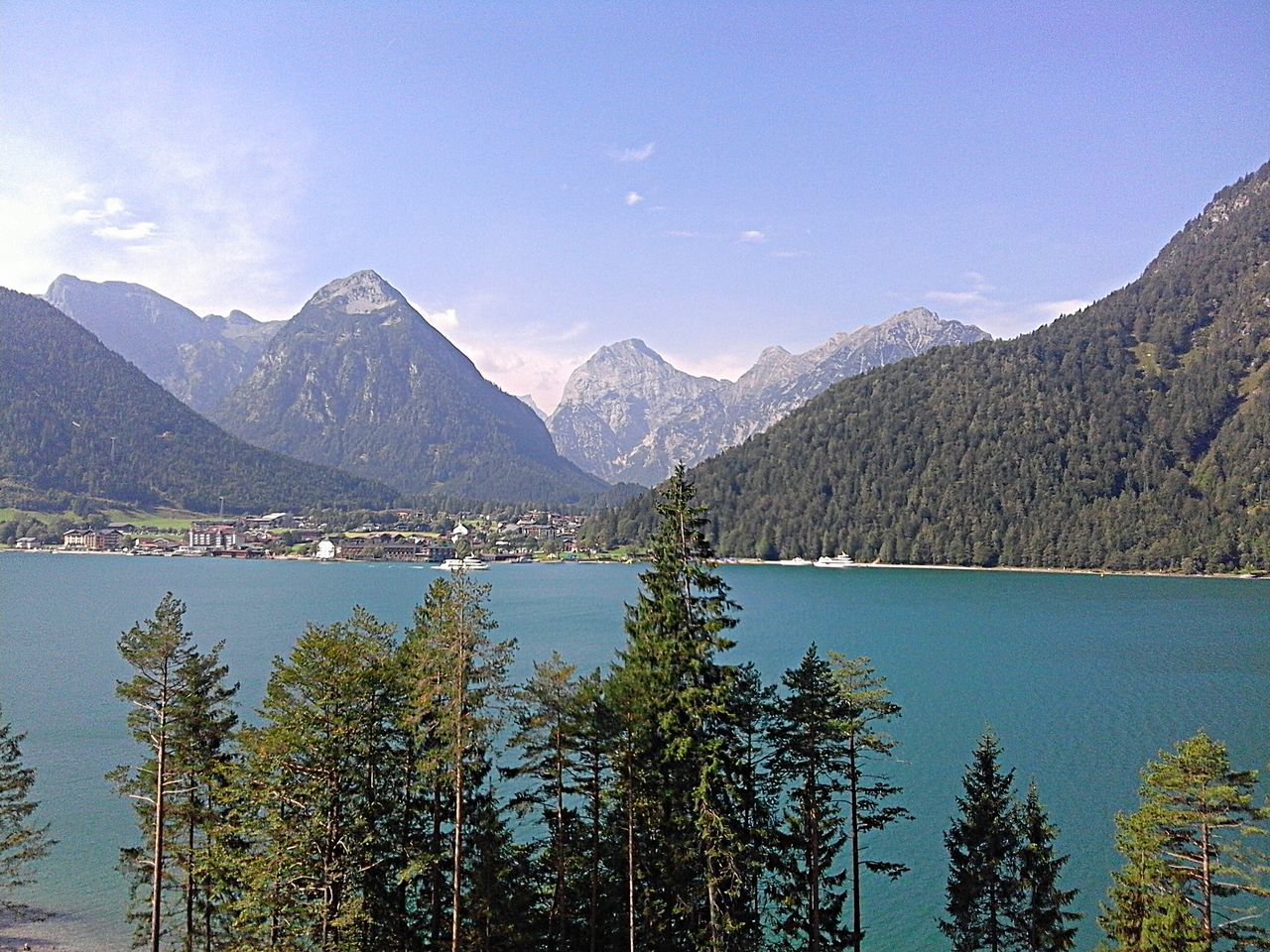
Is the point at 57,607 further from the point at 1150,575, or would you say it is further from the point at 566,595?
the point at 1150,575

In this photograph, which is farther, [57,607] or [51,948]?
[57,607]

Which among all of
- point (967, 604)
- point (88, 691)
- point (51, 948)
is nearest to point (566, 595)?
point (967, 604)

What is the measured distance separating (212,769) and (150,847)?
521 centimetres

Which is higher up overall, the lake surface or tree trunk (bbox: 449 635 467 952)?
tree trunk (bbox: 449 635 467 952)

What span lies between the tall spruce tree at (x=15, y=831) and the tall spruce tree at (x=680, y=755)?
47.0ft

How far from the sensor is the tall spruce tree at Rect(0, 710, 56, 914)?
21.7m

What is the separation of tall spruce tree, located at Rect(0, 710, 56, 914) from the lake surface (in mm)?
1068

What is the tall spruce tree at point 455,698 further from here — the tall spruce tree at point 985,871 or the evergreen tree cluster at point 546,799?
the tall spruce tree at point 985,871

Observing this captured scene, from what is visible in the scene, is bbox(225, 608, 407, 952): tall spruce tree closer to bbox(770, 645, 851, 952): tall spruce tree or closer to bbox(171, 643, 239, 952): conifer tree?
bbox(171, 643, 239, 952): conifer tree

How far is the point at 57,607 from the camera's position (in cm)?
10694

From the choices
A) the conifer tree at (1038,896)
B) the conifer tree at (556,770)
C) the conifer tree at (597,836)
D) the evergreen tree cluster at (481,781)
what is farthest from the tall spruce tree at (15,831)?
the conifer tree at (1038,896)

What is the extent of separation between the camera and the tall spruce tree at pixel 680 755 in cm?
2059

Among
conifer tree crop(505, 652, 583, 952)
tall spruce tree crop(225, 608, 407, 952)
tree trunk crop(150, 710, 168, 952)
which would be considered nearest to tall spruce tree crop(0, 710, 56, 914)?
tree trunk crop(150, 710, 168, 952)

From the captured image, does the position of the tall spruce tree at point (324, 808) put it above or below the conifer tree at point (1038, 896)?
above
